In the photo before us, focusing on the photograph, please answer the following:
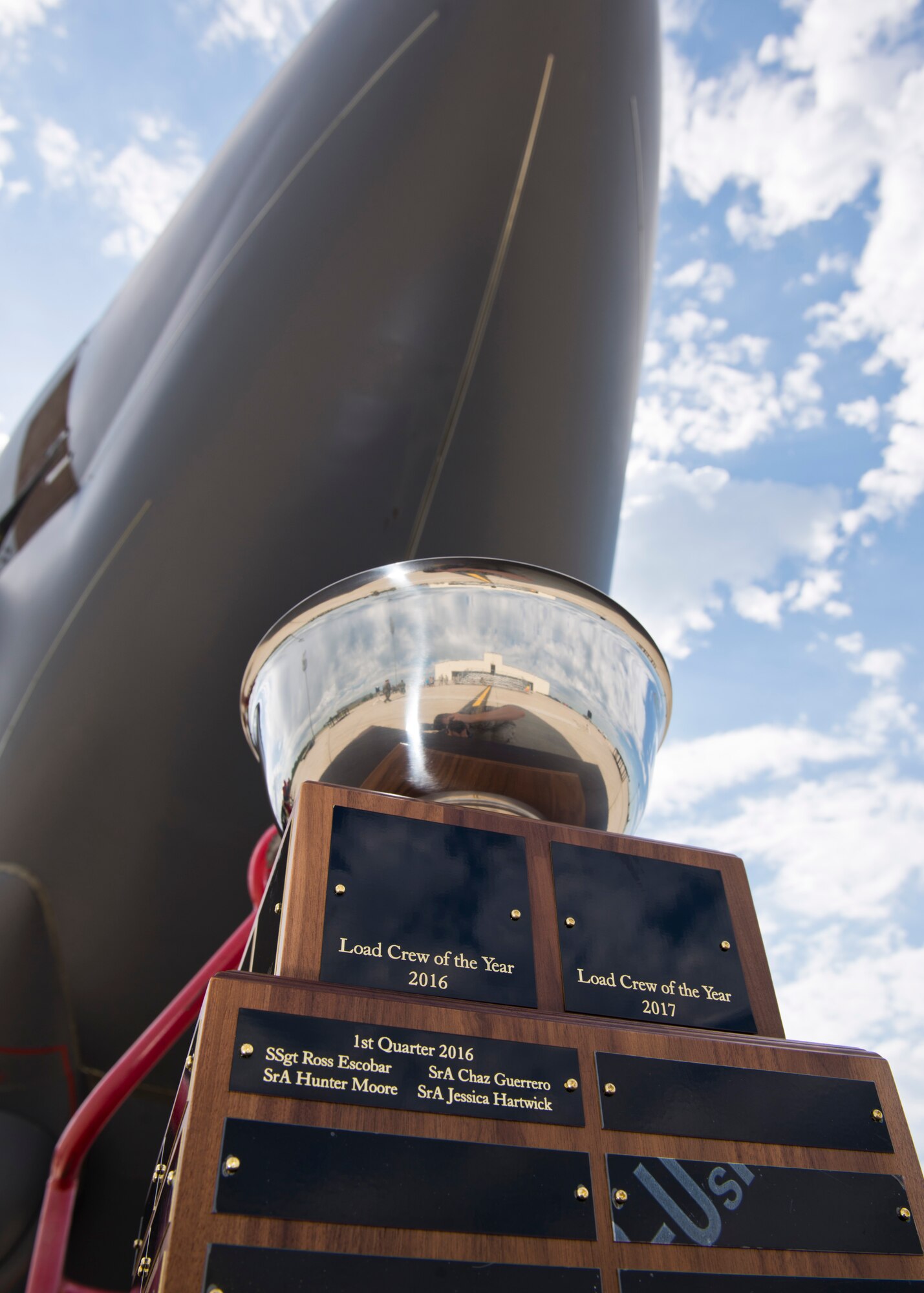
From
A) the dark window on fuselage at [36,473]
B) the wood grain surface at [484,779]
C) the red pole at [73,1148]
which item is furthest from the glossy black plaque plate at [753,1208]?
the dark window on fuselage at [36,473]

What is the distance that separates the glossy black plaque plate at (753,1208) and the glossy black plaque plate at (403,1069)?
41 millimetres

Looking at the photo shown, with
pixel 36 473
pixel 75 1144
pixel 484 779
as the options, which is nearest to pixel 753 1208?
pixel 484 779

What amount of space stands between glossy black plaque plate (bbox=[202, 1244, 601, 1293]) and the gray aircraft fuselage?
0.90 metres

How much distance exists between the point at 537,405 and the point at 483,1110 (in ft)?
4.37

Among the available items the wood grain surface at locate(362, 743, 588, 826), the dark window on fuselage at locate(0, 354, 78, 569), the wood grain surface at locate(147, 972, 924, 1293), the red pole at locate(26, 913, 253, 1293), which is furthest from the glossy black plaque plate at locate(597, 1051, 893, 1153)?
the dark window on fuselage at locate(0, 354, 78, 569)

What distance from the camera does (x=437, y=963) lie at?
1.57 ft

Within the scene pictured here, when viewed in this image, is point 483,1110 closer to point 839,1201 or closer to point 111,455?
point 839,1201

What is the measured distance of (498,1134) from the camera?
16.3 inches

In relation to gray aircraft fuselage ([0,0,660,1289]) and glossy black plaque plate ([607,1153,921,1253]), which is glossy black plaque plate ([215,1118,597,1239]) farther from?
gray aircraft fuselage ([0,0,660,1289])

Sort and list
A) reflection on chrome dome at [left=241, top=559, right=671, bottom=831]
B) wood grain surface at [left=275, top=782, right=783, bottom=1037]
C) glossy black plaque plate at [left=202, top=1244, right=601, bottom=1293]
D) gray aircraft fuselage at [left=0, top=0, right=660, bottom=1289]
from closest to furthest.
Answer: glossy black plaque plate at [left=202, top=1244, right=601, bottom=1293]
wood grain surface at [left=275, top=782, right=783, bottom=1037]
reflection on chrome dome at [left=241, top=559, right=671, bottom=831]
gray aircraft fuselage at [left=0, top=0, right=660, bottom=1289]

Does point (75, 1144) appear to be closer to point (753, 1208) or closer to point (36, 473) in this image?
point (753, 1208)

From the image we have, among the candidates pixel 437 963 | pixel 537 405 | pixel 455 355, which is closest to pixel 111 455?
pixel 455 355

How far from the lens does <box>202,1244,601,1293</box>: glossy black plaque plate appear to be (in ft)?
1.15

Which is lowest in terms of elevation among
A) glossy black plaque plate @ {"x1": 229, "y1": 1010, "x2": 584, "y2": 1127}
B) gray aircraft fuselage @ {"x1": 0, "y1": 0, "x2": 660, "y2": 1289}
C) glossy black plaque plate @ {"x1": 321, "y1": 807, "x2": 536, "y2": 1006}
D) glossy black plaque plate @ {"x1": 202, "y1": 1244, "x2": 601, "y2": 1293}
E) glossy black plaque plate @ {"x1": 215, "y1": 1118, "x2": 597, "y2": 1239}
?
glossy black plaque plate @ {"x1": 202, "y1": 1244, "x2": 601, "y2": 1293}
